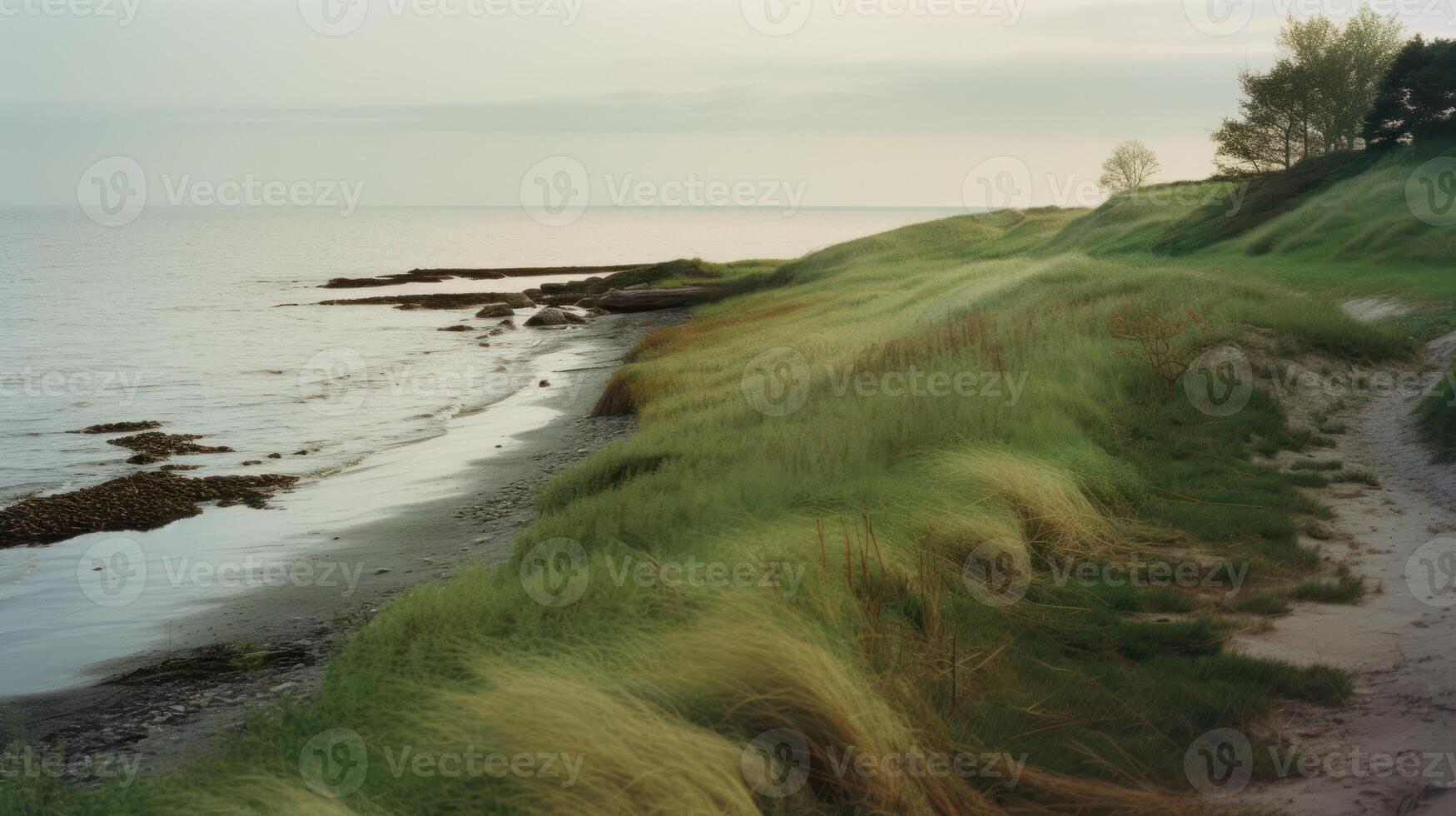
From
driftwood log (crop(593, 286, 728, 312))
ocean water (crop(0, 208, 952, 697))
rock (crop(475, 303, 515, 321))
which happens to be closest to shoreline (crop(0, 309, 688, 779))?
ocean water (crop(0, 208, 952, 697))

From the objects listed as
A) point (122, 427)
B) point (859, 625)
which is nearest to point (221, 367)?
point (122, 427)

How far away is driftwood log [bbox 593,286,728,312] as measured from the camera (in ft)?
155

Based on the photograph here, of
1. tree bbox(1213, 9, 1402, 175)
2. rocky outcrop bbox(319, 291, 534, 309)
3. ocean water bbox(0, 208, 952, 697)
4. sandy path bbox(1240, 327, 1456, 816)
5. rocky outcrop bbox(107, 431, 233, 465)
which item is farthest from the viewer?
rocky outcrop bbox(319, 291, 534, 309)

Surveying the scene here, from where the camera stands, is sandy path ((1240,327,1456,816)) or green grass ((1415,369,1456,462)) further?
green grass ((1415,369,1456,462))

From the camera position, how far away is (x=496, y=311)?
163 ft

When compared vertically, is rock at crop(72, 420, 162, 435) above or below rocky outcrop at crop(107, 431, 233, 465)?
above

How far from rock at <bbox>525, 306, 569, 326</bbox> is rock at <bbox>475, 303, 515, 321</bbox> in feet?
14.1

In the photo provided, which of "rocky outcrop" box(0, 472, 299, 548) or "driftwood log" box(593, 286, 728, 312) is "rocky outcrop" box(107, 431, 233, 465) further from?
"driftwood log" box(593, 286, 728, 312)

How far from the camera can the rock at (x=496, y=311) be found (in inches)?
1925

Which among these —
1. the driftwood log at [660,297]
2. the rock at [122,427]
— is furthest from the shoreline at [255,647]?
the driftwood log at [660,297]

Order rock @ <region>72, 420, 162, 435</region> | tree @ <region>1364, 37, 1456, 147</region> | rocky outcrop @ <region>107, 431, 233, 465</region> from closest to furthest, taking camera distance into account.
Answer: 1. rocky outcrop @ <region>107, 431, 233, 465</region>
2. rock @ <region>72, 420, 162, 435</region>
3. tree @ <region>1364, 37, 1456, 147</region>

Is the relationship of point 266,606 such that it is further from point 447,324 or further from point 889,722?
point 447,324

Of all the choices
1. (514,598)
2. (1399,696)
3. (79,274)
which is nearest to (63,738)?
(514,598)

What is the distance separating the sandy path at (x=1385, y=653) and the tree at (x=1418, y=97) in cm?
2346
